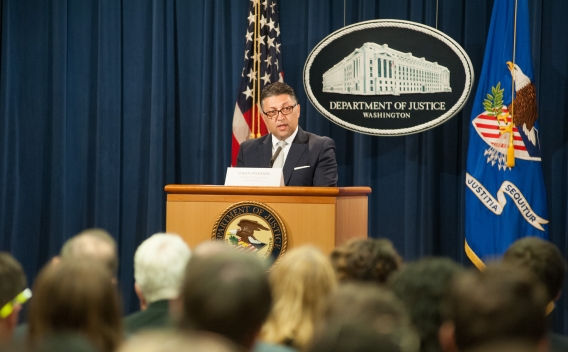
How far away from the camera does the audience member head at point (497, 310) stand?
142 cm

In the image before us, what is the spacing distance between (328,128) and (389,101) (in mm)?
682

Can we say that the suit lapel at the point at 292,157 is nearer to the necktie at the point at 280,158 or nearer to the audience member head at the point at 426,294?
the necktie at the point at 280,158

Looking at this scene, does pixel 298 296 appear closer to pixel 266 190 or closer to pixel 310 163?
pixel 266 190

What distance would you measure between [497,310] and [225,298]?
556 millimetres

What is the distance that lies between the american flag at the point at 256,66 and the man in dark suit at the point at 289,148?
889 mm

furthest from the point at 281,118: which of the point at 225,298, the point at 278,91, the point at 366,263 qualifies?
the point at 225,298

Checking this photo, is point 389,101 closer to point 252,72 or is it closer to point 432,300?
point 252,72

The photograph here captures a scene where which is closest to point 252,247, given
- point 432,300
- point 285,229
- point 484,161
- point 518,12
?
point 285,229

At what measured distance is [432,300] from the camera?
6.69ft

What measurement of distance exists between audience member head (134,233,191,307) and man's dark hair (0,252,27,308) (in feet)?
1.48

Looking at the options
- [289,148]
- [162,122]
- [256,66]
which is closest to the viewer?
[289,148]

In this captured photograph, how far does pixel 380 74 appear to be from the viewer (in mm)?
5820

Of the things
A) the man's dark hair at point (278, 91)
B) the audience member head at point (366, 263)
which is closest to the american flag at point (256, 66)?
the man's dark hair at point (278, 91)

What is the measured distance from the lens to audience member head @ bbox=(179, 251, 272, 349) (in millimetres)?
1450
